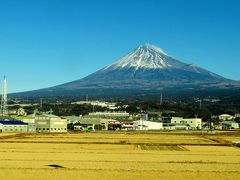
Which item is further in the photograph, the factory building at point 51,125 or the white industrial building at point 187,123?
the white industrial building at point 187,123

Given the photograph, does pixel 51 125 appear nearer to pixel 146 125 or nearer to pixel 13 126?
pixel 13 126

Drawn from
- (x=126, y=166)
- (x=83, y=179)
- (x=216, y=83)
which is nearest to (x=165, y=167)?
(x=126, y=166)

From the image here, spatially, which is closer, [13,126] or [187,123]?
[13,126]

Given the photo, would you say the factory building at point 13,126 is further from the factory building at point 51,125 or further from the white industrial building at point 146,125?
the white industrial building at point 146,125

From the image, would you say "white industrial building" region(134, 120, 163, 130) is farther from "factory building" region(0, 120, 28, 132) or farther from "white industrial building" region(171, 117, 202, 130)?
"factory building" region(0, 120, 28, 132)

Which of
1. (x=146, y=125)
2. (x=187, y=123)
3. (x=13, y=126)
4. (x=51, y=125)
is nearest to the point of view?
(x=13, y=126)

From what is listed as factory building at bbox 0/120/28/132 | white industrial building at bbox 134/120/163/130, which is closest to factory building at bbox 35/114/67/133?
factory building at bbox 0/120/28/132

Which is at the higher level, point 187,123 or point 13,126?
point 13,126

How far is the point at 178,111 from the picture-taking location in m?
92.6

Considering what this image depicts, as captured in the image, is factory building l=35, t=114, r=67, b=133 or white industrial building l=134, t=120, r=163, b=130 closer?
factory building l=35, t=114, r=67, b=133

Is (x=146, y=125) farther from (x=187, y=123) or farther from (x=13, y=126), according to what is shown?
(x=13, y=126)

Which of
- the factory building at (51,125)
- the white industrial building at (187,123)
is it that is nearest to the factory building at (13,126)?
the factory building at (51,125)

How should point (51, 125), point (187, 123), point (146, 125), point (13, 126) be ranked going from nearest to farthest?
point (13, 126) < point (51, 125) < point (146, 125) < point (187, 123)

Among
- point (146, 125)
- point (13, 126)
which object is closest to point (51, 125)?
point (13, 126)
